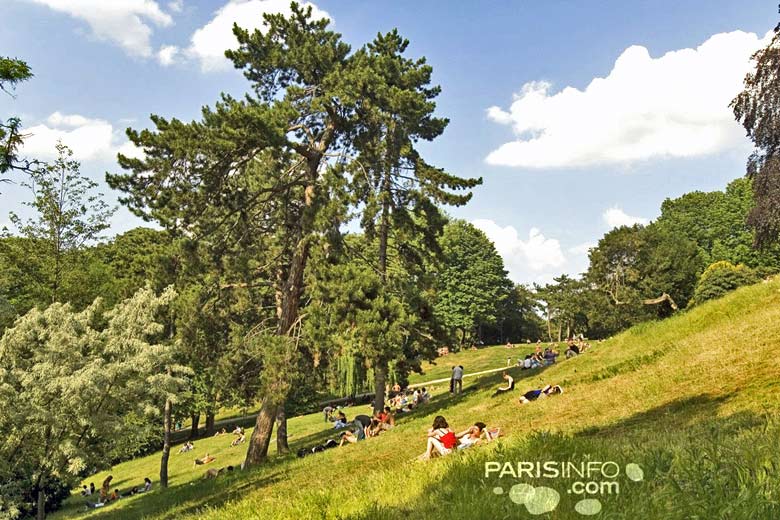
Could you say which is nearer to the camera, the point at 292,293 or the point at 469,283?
the point at 292,293

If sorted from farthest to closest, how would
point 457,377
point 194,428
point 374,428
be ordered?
point 194,428 < point 457,377 < point 374,428

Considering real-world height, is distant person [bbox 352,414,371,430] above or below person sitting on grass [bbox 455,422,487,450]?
below

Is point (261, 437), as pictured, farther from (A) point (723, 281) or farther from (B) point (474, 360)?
(A) point (723, 281)

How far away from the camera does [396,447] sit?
15.2 m

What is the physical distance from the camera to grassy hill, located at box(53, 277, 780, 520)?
4766mm

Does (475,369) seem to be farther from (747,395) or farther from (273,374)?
(747,395)

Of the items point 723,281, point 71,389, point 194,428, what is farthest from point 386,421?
point 723,281

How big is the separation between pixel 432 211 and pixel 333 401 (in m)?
34.8

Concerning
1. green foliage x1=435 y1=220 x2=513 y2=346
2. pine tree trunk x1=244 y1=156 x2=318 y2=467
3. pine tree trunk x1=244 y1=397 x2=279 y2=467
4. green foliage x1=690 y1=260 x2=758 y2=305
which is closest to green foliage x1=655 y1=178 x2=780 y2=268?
green foliage x1=690 y1=260 x2=758 y2=305

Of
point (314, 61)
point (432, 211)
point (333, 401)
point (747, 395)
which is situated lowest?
point (333, 401)

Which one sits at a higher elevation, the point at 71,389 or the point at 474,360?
the point at 71,389

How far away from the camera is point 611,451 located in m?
6.45

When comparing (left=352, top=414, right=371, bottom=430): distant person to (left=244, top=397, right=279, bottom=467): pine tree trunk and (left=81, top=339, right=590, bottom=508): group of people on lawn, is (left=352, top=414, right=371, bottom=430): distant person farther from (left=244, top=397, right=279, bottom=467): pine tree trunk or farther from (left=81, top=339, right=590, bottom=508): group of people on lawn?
(left=244, top=397, right=279, bottom=467): pine tree trunk

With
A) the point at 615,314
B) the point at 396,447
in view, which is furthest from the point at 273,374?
the point at 615,314
